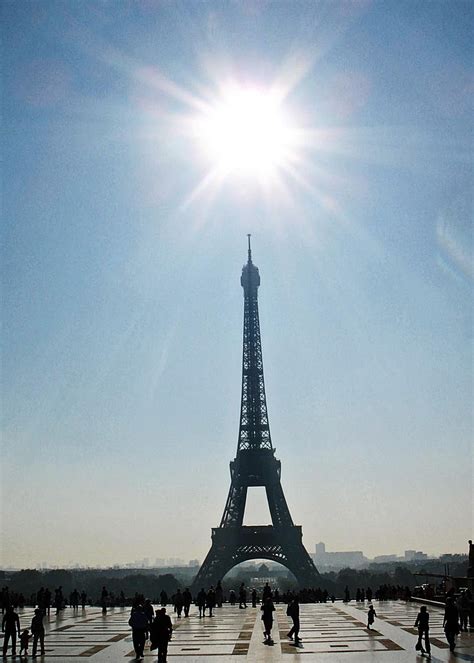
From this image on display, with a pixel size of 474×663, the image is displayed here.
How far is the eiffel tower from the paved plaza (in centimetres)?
4121

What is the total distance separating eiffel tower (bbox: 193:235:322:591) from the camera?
77562 mm

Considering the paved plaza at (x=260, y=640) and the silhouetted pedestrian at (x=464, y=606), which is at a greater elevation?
the silhouetted pedestrian at (x=464, y=606)

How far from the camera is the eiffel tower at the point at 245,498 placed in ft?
254

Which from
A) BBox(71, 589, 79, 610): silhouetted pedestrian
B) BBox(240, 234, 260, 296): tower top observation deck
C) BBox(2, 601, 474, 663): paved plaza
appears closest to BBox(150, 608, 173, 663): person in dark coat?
BBox(2, 601, 474, 663): paved plaza

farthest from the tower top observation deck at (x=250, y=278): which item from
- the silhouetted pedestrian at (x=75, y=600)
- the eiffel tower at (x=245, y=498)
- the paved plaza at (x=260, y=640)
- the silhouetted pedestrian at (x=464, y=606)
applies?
the silhouetted pedestrian at (x=464, y=606)

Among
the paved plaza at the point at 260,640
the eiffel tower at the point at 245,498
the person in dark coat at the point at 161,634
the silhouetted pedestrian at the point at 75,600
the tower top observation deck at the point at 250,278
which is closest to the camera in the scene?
the person in dark coat at the point at 161,634

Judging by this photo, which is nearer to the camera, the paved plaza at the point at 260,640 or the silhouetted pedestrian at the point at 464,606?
the paved plaza at the point at 260,640

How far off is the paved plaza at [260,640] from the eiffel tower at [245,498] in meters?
41.2

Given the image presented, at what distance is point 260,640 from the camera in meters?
25.5

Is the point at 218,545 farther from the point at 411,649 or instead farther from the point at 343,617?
the point at 411,649

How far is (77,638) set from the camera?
27797 mm

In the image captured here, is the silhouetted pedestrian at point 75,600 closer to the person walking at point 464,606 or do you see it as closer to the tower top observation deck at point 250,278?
the person walking at point 464,606

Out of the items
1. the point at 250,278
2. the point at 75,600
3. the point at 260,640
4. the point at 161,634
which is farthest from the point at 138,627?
the point at 250,278

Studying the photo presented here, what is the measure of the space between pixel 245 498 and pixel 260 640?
59.8 meters
